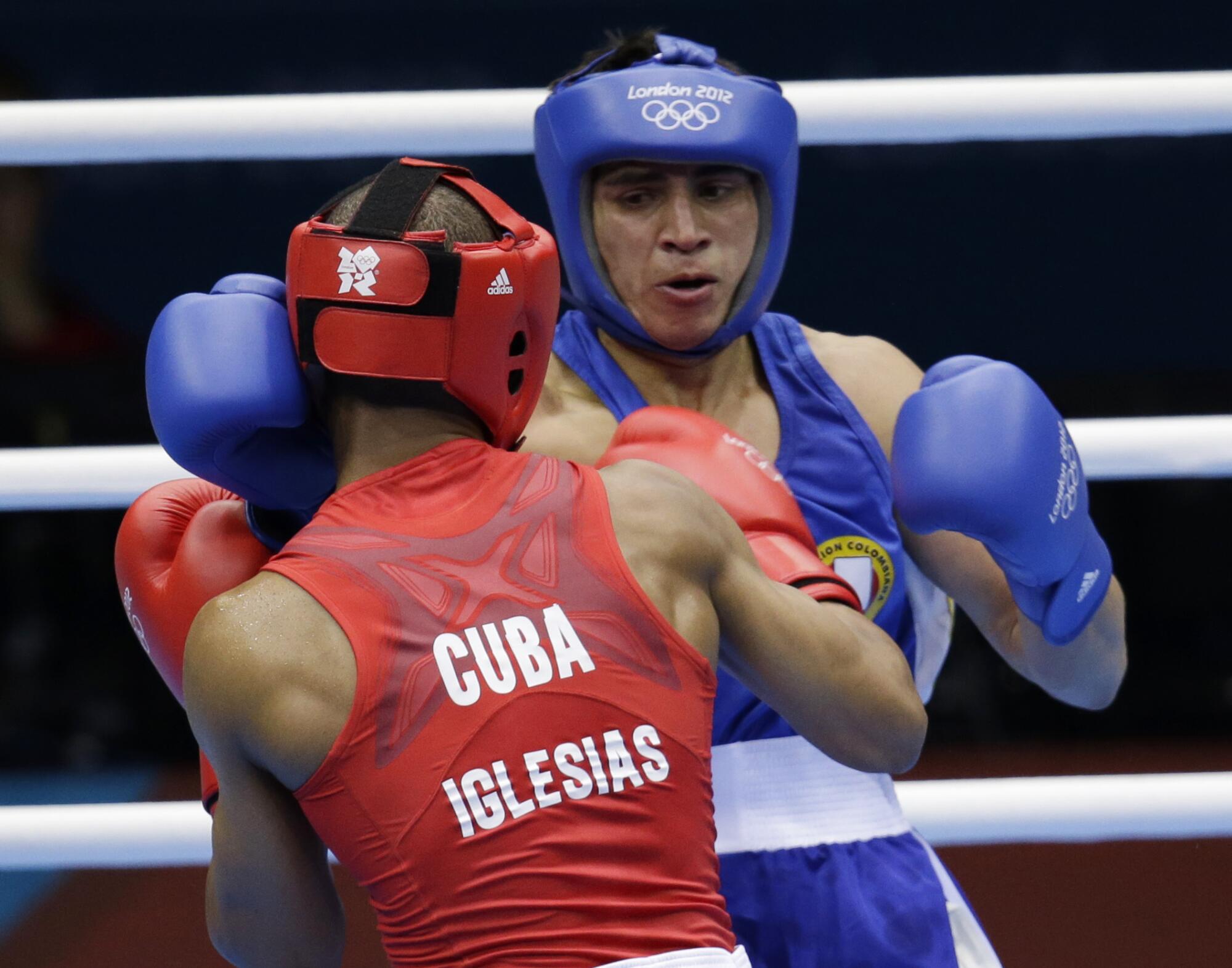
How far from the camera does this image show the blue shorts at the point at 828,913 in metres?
1.66

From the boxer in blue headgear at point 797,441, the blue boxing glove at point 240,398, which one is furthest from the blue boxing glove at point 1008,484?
the blue boxing glove at point 240,398

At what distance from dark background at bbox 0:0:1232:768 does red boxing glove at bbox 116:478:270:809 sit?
3259 millimetres

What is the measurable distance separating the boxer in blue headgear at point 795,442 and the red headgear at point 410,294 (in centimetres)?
17

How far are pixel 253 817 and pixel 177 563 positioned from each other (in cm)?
31

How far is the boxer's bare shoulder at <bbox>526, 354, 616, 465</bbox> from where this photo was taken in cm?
175

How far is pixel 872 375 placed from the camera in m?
1.88

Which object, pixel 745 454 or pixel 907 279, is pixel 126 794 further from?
pixel 745 454

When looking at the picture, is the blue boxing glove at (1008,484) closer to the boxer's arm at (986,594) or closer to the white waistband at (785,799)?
the boxer's arm at (986,594)

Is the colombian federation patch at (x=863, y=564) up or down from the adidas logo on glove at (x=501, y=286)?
down

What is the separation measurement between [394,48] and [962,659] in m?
2.56

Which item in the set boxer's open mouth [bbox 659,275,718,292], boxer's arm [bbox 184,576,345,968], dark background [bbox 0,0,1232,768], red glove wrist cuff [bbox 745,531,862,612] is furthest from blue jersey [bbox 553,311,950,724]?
dark background [bbox 0,0,1232,768]

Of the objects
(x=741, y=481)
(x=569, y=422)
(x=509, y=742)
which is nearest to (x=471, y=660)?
(x=509, y=742)

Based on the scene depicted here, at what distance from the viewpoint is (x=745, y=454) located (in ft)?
5.16

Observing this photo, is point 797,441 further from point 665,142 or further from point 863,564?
point 665,142
